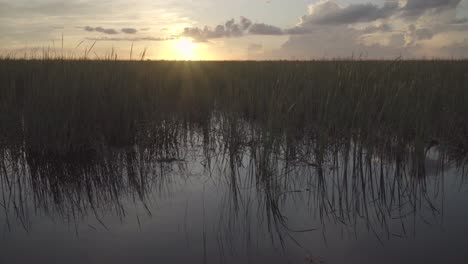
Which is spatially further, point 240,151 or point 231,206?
point 240,151

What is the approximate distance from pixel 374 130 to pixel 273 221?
1.71 m

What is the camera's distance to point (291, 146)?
3.45 metres

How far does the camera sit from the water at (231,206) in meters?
1.79

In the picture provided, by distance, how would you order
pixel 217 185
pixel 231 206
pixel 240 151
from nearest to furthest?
pixel 231 206
pixel 217 185
pixel 240 151

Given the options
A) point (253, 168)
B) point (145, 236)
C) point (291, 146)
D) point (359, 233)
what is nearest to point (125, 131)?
point (253, 168)

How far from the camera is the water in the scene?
1.79 meters

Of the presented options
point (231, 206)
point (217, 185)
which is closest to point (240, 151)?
point (217, 185)

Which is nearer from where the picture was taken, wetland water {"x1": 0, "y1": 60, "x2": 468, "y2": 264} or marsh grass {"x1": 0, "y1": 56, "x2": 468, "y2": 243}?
wetland water {"x1": 0, "y1": 60, "x2": 468, "y2": 264}

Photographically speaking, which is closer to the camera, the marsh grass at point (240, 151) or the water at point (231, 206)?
the water at point (231, 206)

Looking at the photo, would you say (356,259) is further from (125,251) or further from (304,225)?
(125,251)

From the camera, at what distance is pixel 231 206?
7.60 feet

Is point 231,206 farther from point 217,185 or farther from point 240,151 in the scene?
point 240,151

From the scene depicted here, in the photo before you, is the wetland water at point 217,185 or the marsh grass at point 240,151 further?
the marsh grass at point 240,151

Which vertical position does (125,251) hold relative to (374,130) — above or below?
below
